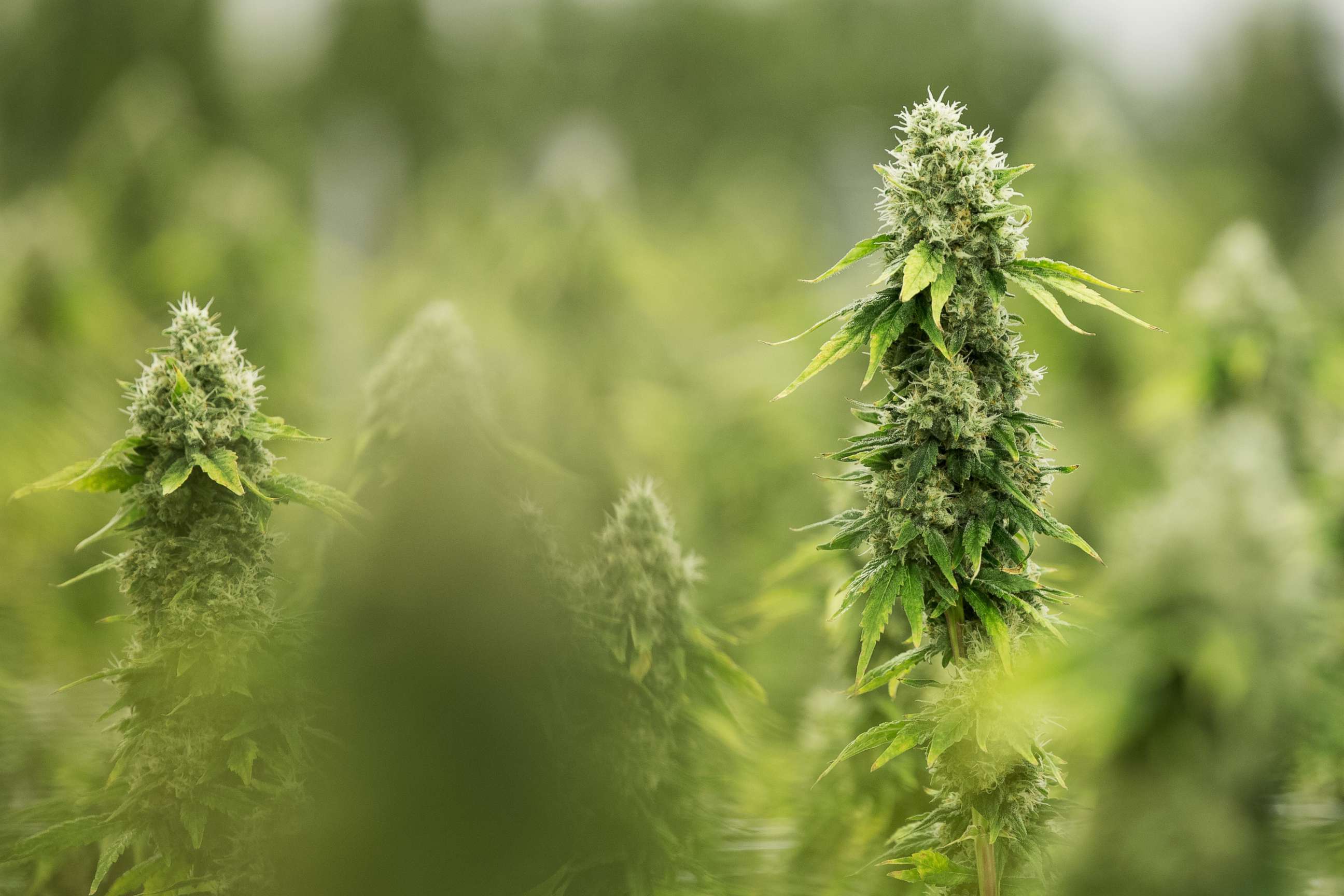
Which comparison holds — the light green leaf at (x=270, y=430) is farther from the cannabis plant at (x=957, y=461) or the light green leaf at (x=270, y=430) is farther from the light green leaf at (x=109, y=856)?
the cannabis plant at (x=957, y=461)

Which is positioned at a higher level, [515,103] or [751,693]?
[515,103]

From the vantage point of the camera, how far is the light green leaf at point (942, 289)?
142 cm

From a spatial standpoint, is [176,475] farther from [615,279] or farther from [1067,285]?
[615,279]

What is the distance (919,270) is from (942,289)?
44 millimetres

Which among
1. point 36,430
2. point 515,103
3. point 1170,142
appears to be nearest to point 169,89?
point 515,103

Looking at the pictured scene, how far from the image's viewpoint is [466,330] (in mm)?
2246

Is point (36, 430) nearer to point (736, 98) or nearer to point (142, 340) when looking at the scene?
point (142, 340)

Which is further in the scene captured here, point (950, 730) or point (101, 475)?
point (101, 475)

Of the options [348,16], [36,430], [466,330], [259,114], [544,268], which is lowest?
[466,330]

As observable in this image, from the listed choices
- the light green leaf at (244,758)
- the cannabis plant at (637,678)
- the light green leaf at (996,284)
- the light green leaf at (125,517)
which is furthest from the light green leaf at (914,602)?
the light green leaf at (125,517)

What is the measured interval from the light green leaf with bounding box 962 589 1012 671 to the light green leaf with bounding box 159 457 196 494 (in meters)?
1.24

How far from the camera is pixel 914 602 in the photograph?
1.44m

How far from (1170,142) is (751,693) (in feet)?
47.2

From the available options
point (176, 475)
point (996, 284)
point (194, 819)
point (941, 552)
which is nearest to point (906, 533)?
point (941, 552)
